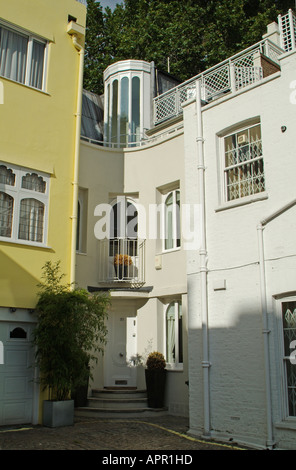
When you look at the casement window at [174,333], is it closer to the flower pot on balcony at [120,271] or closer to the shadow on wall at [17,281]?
the flower pot on balcony at [120,271]

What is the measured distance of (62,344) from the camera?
1032 cm

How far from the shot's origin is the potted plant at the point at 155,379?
12664mm

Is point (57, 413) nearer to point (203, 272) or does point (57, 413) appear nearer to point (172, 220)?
point (203, 272)

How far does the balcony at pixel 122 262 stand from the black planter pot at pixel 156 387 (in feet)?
8.57

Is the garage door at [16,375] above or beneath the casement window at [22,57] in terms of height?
beneath

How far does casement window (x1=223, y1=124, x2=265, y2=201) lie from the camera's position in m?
10.0

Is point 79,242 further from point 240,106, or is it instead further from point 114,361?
point 240,106

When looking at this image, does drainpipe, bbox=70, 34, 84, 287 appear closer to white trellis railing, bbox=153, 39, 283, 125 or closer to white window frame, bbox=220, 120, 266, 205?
white trellis railing, bbox=153, 39, 283, 125

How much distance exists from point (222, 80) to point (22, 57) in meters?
5.92

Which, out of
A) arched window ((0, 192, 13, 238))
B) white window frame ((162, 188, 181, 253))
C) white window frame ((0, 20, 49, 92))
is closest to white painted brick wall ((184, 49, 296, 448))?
white window frame ((162, 188, 181, 253))

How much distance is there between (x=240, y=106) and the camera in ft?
34.1

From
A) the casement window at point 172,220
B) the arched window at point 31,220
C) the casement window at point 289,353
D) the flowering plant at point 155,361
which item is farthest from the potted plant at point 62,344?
the casement window at point 289,353

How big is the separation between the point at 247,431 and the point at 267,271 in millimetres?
2983
